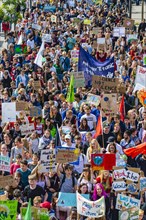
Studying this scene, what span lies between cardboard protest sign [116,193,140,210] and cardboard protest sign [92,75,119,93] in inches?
227

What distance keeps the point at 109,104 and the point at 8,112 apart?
7.00 feet

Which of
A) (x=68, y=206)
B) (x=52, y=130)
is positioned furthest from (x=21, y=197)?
(x=52, y=130)

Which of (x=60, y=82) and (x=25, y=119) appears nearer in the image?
(x=25, y=119)

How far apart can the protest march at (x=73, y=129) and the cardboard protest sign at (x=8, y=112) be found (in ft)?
0.05

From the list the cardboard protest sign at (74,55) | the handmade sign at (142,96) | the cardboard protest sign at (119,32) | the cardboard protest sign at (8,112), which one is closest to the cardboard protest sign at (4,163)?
the cardboard protest sign at (8,112)

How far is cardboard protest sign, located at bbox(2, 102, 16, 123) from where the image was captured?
1902 centimetres

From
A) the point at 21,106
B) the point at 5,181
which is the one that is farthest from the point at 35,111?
the point at 5,181

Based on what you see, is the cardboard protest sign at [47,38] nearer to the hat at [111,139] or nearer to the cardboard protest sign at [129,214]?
the hat at [111,139]

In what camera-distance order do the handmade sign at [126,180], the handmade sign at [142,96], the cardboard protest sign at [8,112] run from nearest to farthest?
the handmade sign at [126,180], the cardboard protest sign at [8,112], the handmade sign at [142,96]

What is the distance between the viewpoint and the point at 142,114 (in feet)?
61.5

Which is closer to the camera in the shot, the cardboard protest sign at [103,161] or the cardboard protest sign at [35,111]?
the cardboard protest sign at [103,161]

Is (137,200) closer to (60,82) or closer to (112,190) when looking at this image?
(112,190)

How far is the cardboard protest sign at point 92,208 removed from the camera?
46.1 ft

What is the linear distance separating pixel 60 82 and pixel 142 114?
408 centimetres
